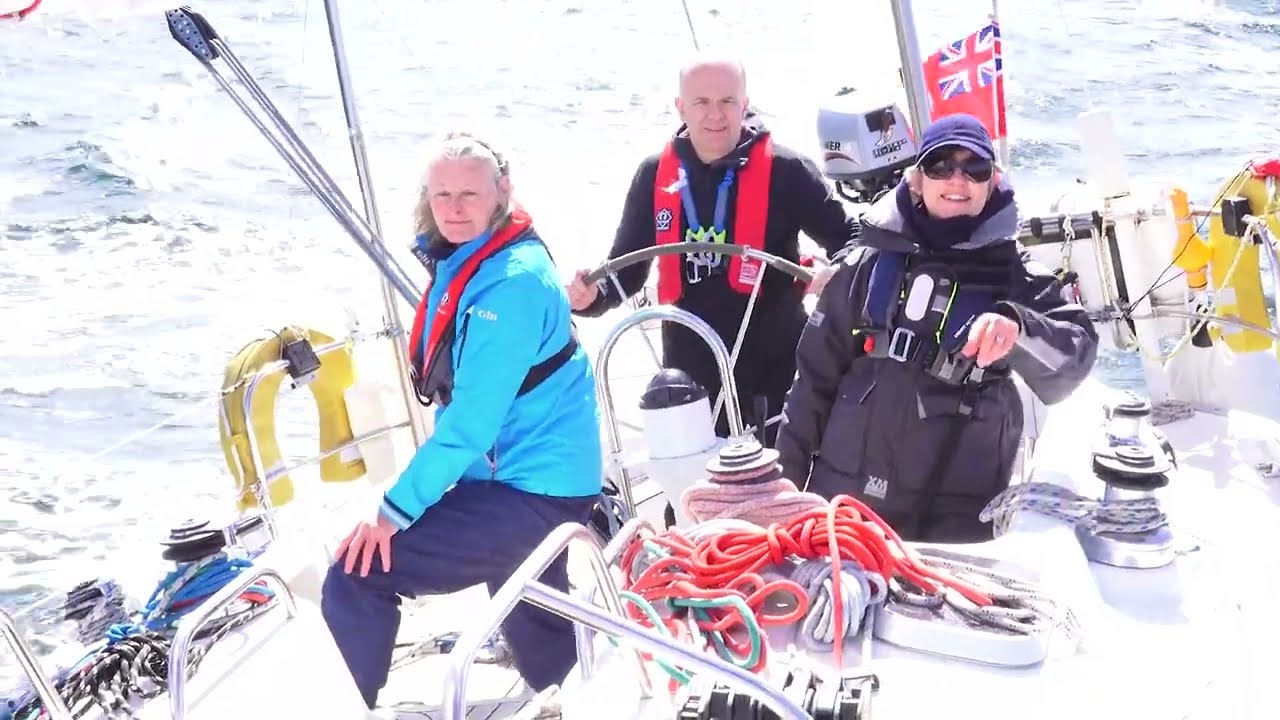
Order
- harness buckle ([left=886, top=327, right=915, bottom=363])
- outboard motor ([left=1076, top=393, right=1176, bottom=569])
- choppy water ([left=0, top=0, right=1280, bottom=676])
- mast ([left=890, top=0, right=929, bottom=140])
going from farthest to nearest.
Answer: choppy water ([left=0, top=0, right=1280, bottom=676]) < mast ([left=890, top=0, right=929, bottom=140]) < harness buckle ([left=886, top=327, right=915, bottom=363]) < outboard motor ([left=1076, top=393, right=1176, bottom=569])

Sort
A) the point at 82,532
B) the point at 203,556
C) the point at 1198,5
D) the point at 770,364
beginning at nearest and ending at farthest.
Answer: the point at 203,556 → the point at 770,364 → the point at 82,532 → the point at 1198,5

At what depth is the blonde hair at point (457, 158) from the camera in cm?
231

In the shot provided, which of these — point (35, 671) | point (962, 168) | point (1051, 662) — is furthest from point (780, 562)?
point (35, 671)

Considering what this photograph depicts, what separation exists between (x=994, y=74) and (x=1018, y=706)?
7.96 ft

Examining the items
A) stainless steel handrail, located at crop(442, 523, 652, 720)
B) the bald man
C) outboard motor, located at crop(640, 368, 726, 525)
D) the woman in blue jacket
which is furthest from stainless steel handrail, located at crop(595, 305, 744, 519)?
stainless steel handrail, located at crop(442, 523, 652, 720)

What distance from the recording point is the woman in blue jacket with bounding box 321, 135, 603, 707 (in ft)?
7.37

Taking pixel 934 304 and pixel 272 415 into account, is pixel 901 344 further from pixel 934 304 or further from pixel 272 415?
pixel 272 415

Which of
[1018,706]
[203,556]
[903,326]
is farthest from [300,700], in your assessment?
[903,326]

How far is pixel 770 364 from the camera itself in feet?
11.1

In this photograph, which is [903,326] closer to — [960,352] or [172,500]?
[960,352]

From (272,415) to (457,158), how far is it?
161cm

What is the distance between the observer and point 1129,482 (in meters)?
2.23

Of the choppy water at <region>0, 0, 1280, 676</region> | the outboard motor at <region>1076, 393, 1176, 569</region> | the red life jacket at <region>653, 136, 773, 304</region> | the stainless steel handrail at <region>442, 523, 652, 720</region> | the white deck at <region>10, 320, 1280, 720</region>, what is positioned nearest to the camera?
the stainless steel handrail at <region>442, 523, 652, 720</region>

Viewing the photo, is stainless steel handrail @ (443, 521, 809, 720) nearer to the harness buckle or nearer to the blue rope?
the blue rope
